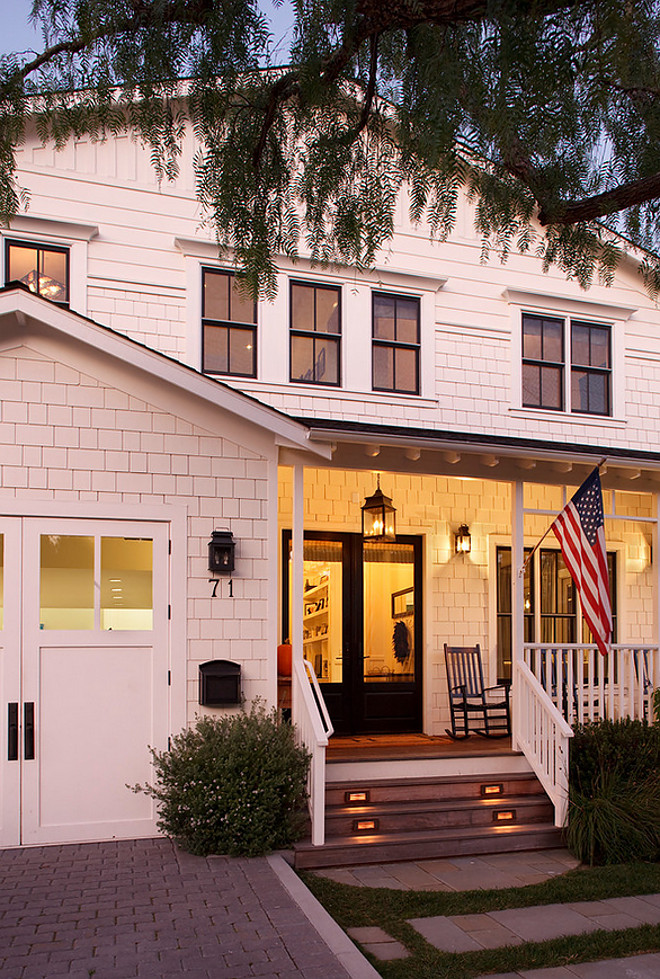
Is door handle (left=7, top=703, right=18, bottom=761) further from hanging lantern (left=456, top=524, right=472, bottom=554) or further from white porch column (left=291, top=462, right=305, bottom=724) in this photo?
hanging lantern (left=456, top=524, right=472, bottom=554)

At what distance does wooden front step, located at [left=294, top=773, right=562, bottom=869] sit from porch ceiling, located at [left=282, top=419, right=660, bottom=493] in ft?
9.14

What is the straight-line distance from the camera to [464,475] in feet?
27.7

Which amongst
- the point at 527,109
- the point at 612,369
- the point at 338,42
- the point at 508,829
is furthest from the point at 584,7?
the point at 612,369

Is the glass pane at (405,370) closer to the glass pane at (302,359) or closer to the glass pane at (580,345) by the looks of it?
the glass pane at (302,359)

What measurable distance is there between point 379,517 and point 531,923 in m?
4.54

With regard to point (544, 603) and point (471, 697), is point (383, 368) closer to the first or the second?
point (544, 603)

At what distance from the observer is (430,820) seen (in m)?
7.15

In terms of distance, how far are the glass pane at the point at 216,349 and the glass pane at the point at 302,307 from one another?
84 cm

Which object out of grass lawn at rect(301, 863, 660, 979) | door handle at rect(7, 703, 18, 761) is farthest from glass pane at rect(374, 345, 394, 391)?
grass lawn at rect(301, 863, 660, 979)

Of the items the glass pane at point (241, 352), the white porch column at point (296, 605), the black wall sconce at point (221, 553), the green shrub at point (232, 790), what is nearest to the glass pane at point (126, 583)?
the black wall sconce at point (221, 553)

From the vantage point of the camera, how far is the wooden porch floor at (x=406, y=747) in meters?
7.74

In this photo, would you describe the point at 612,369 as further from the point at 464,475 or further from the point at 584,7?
the point at 584,7

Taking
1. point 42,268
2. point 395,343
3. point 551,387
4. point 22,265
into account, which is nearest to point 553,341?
point 551,387

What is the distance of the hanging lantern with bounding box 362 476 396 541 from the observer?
9.24 meters
